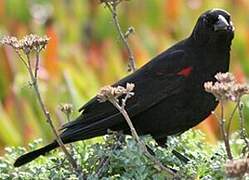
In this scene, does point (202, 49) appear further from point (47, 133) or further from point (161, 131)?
point (47, 133)

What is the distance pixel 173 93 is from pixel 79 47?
115 inches

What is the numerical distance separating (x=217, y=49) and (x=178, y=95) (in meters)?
0.20

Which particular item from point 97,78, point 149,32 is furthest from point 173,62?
point 149,32

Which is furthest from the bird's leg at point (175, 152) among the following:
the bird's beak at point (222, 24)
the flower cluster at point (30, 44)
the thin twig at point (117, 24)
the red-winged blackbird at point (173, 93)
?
the flower cluster at point (30, 44)

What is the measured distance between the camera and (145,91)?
9.71ft

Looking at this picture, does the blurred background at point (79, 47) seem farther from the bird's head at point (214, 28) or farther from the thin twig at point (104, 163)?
the thin twig at point (104, 163)

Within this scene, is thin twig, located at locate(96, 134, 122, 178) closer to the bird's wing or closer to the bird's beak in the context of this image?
the bird's wing

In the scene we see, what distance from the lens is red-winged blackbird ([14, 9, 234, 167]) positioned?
2.88 meters

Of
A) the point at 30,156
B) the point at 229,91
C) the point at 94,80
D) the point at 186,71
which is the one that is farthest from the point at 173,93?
the point at 94,80

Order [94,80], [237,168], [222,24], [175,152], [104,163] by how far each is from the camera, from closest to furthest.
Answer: [237,168]
[104,163]
[175,152]
[222,24]
[94,80]

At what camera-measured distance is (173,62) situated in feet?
9.87

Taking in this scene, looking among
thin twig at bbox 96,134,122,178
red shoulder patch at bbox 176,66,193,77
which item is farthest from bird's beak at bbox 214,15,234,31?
thin twig at bbox 96,134,122,178

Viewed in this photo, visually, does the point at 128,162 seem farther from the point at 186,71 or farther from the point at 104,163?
the point at 186,71

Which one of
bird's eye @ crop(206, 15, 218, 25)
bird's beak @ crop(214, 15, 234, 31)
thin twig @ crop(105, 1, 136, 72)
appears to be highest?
thin twig @ crop(105, 1, 136, 72)
